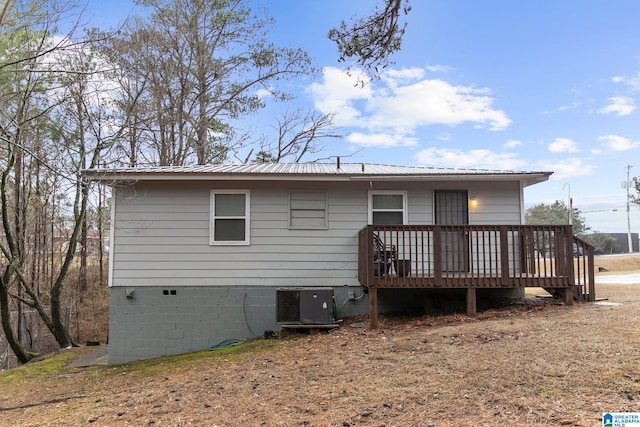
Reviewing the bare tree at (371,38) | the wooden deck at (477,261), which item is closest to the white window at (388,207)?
the wooden deck at (477,261)

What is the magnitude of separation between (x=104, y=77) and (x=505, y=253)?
8549 mm

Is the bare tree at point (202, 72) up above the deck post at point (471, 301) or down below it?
above

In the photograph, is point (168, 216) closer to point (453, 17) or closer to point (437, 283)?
point (437, 283)

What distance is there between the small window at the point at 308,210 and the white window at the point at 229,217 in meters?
0.93

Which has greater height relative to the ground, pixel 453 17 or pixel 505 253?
pixel 453 17

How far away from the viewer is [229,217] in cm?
834

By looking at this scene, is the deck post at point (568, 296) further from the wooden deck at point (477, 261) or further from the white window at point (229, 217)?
the white window at point (229, 217)

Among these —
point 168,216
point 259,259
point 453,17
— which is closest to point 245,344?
point 259,259

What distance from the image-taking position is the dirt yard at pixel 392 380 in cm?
340

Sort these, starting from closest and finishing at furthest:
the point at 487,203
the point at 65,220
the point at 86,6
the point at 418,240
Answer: the point at 86,6 → the point at 418,240 → the point at 487,203 → the point at 65,220

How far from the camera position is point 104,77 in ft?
27.3

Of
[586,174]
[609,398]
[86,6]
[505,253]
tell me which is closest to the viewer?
[609,398]

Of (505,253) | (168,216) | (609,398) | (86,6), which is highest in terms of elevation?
(86,6)

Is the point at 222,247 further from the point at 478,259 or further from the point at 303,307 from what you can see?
the point at 478,259
